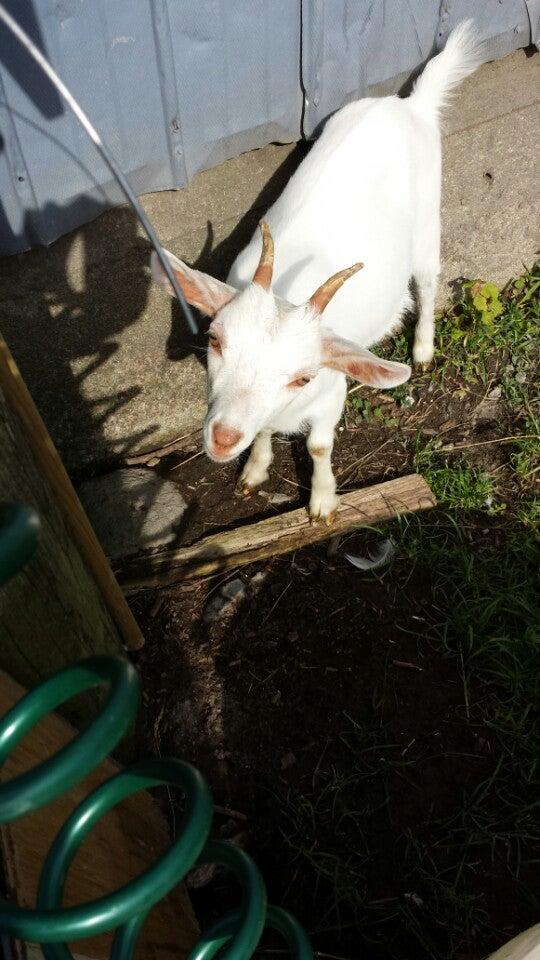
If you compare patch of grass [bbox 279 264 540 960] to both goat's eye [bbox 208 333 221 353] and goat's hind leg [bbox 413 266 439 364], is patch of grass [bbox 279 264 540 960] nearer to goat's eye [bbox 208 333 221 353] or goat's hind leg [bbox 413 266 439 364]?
goat's hind leg [bbox 413 266 439 364]

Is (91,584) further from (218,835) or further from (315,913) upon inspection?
(315,913)

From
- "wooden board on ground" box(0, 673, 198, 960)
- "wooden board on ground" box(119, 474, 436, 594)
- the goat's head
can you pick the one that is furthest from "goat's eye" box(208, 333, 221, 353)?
"wooden board on ground" box(0, 673, 198, 960)

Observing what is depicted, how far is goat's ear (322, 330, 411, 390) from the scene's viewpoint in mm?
2615

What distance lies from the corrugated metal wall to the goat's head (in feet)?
2.20

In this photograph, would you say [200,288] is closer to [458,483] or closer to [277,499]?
[277,499]

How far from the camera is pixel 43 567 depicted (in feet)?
6.27

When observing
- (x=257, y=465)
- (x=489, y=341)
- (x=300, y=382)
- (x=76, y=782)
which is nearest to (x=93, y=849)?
(x=76, y=782)

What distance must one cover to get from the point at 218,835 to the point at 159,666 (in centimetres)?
69

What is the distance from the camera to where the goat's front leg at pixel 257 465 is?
355cm

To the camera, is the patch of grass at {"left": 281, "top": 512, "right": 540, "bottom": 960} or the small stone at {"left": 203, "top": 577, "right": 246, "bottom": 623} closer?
the patch of grass at {"left": 281, "top": 512, "right": 540, "bottom": 960}

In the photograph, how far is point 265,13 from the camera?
300 cm

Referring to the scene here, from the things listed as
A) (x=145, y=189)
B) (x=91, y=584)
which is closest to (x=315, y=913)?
(x=91, y=584)

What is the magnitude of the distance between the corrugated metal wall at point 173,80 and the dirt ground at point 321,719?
146 cm

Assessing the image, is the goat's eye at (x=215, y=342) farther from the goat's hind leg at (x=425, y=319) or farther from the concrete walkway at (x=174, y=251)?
the goat's hind leg at (x=425, y=319)
